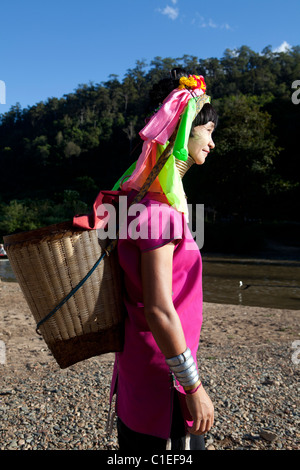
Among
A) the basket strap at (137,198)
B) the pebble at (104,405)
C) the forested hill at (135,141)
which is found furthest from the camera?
the forested hill at (135,141)

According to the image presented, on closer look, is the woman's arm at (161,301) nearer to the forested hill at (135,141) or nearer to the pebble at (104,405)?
the pebble at (104,405)

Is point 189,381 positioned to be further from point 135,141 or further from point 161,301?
point 135,141

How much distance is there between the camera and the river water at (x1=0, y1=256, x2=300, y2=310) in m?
12.4

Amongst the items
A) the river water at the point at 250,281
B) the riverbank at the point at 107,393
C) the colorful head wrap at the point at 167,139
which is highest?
the colorful head wrap at the point at 167,139

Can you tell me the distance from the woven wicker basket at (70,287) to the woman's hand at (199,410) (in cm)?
31

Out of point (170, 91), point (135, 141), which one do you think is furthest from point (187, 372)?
point (135, 141)

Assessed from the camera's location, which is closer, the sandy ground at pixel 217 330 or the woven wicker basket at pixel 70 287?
the woven wicker basket at pixel 70 287

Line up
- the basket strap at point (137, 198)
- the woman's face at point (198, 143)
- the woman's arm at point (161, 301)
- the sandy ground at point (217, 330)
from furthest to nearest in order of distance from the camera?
the sandy ground at point (217, 330) → the woman's face at point (198, 143) → the basket strap at point (137, 198) → the woman's arm at point (161, 301)

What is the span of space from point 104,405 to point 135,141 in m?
24.1

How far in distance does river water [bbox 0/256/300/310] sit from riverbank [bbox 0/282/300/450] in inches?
204

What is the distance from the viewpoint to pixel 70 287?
50.4 inches

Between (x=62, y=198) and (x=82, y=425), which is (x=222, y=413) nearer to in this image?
(x=82, y=425)

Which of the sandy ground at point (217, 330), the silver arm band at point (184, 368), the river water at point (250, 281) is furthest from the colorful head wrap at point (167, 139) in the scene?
the river water at point (250, 281)

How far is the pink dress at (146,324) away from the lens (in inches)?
49.0
